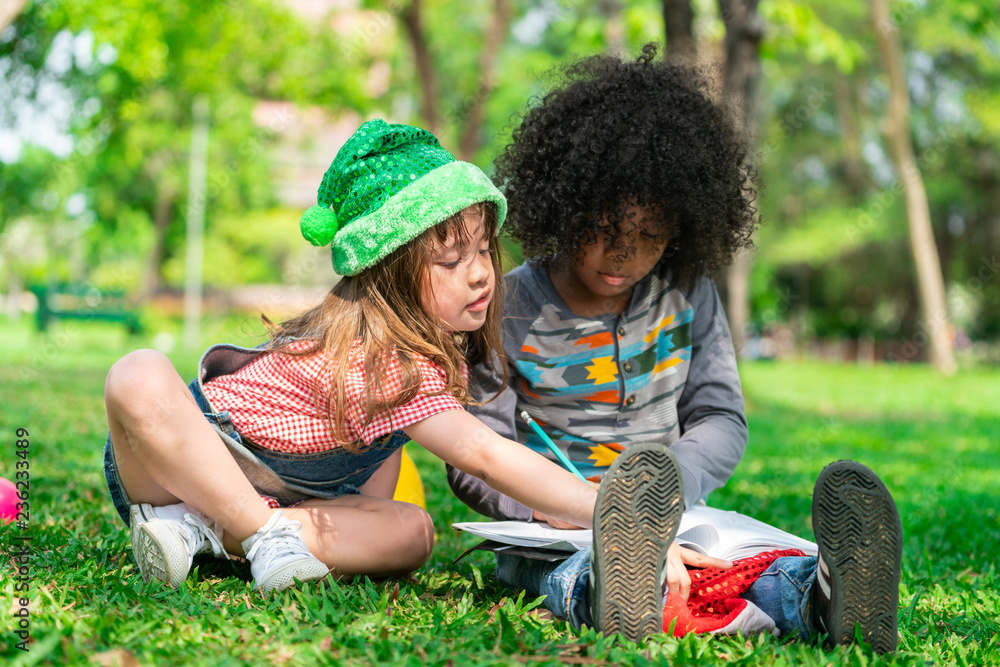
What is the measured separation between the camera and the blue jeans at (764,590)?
1814mm

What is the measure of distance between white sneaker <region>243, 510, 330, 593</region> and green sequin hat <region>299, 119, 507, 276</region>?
24.8 inches

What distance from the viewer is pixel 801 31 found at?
738 centimetres

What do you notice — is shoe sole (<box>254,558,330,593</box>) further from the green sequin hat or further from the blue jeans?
the green sequin hat

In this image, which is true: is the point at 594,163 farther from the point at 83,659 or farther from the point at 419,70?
the point at 419,70

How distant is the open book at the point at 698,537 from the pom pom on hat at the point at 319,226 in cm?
75

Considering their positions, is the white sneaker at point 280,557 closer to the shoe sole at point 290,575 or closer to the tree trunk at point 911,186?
the shoe sole at point 290,575

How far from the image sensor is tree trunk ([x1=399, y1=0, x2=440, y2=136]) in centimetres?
1130

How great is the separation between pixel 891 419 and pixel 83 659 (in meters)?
7.32

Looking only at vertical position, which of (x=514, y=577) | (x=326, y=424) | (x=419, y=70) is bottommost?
(x=514, y=577)

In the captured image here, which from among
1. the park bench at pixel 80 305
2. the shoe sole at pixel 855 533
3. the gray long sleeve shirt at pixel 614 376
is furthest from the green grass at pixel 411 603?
the park bench at pixel 80 305

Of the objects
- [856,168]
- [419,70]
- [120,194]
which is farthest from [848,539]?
[120,194]

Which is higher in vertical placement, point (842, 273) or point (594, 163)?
point (594, 163)

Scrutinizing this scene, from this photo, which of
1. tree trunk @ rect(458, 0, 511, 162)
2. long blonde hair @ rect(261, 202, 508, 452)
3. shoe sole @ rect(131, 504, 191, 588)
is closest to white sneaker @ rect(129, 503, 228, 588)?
shoe sole @ rect(131, 504, 191, 588)

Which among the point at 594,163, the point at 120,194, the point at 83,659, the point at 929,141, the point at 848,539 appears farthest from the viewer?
the point at 120,194
